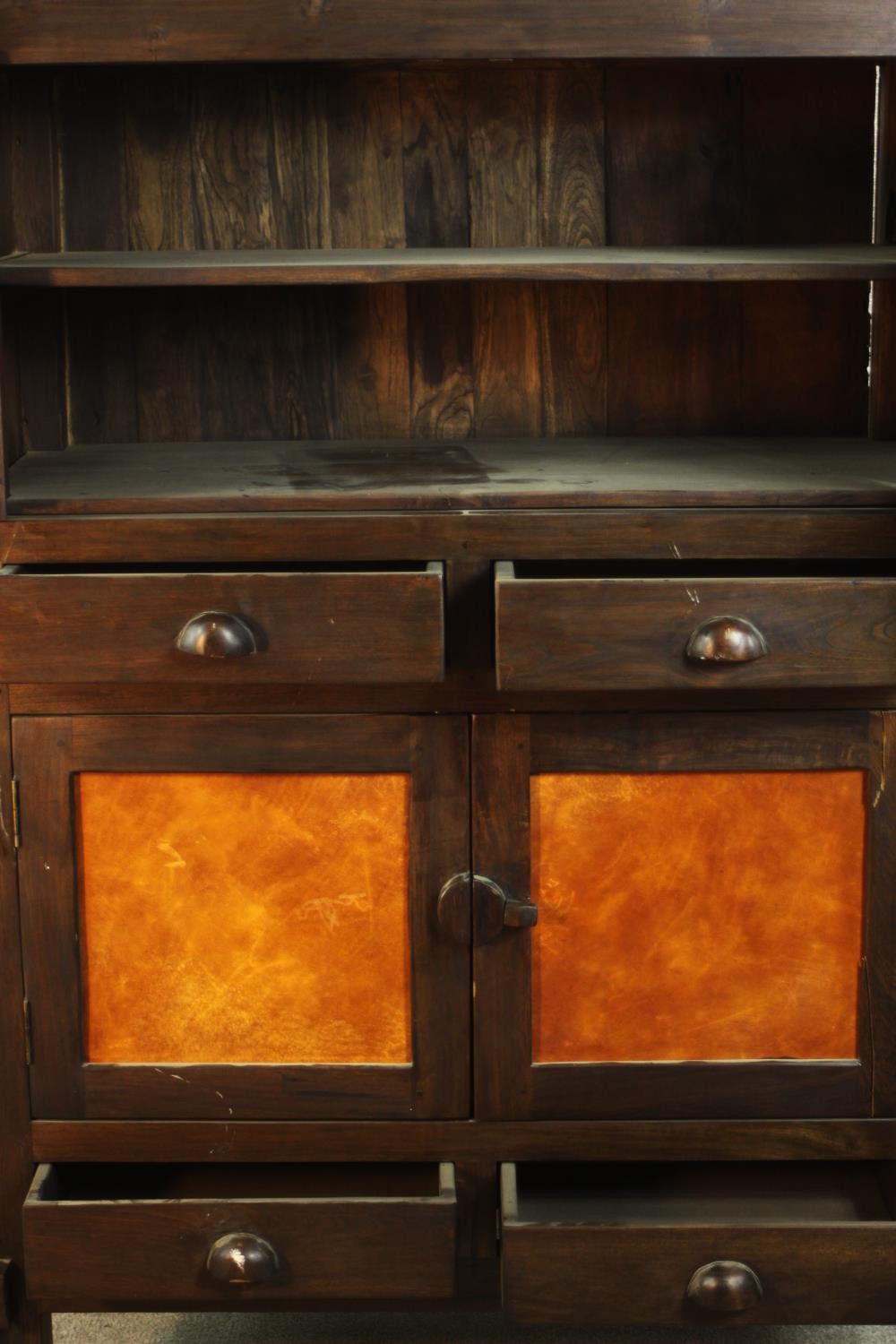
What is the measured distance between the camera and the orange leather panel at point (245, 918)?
6.13 ft

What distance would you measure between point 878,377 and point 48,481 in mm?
1139

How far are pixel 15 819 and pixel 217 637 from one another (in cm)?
35

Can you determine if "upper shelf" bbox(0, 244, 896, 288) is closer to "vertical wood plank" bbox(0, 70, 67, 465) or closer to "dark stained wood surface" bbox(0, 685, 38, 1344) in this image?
"vertical wood plank" bbox(0, 70, 67, 465)

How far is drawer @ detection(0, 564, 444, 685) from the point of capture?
1755mm

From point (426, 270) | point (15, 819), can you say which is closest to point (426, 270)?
point (426, 270)

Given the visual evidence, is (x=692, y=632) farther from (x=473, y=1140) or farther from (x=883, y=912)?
(x=473, y=1140)

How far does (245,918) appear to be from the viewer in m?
1.89

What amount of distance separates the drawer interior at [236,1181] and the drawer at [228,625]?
630 millimetres

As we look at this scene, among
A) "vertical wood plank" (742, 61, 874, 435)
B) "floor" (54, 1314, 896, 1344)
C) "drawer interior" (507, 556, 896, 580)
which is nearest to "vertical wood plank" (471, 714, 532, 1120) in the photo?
"drawer interior" (507, 556, 896, 580)

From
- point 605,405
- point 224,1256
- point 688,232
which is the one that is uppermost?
point 688,232

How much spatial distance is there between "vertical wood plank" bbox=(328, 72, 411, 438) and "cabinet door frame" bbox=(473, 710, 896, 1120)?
64 cm

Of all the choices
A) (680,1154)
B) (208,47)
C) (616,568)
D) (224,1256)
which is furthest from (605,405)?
(224,1256)

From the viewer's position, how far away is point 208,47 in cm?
183

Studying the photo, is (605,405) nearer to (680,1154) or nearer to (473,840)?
(473,840)
